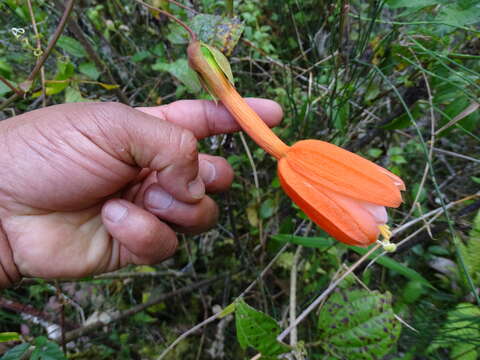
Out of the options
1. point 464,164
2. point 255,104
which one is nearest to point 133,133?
point 255,104

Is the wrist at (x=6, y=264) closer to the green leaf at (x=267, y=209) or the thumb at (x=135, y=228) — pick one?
the thumb at (x=135, y=228)

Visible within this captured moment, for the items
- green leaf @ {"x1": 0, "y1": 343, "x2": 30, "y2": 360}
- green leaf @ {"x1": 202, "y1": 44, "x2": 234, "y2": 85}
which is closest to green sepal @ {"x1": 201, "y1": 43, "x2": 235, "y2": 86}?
green leaf @ {"x1": 202, "y1": 44, "x2": 234, "y2": 85}

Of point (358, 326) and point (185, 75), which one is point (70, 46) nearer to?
point (185, 75)

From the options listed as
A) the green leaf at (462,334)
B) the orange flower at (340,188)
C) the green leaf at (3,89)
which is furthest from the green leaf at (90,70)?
the green leaf at (462,334)

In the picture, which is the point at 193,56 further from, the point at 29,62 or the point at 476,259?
the point at 29,62

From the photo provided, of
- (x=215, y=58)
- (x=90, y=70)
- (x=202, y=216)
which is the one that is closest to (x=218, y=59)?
(x=215, y=58)

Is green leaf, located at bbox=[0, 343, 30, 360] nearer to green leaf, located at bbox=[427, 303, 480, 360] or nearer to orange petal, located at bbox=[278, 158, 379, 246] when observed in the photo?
orange petal, located at bbox=[278, 158, 379, 246]
